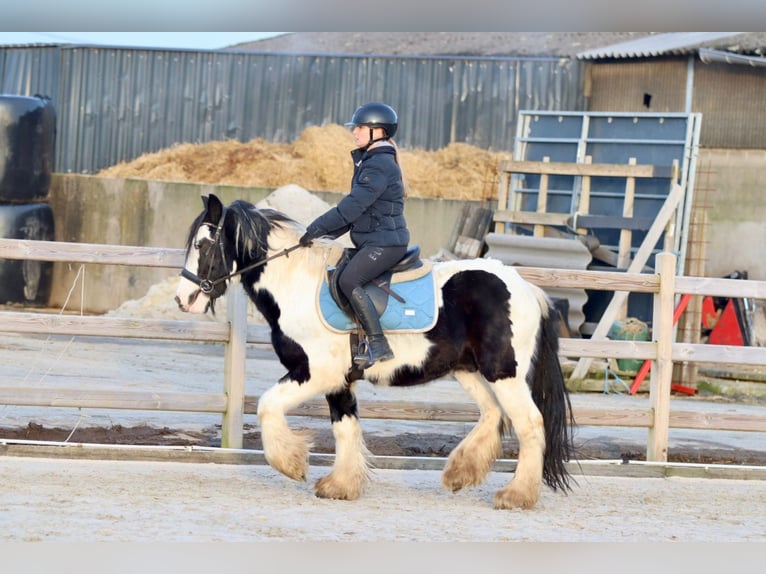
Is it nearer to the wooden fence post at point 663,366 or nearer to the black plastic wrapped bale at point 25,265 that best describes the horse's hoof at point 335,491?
the wooden fence post at point 663,366

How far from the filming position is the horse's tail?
6543 millimetres

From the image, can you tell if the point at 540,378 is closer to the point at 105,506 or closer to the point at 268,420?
the point at 268,420

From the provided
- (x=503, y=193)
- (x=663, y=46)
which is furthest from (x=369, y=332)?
(x=663, y=46)

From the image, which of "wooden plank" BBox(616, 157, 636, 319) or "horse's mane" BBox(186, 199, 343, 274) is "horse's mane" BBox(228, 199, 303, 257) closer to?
"horse's mane" BBox(186, 199, 343, 274)

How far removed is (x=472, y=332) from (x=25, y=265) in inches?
561

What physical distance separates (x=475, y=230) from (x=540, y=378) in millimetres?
11754

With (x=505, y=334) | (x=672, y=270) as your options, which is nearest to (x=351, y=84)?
(x=672, y=270)

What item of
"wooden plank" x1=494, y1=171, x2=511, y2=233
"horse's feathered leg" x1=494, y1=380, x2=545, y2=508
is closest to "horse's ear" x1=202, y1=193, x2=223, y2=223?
"horse's feathered leg" x1=494, y1=380, x2=545, y2=508

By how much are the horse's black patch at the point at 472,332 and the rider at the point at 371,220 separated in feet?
1.06

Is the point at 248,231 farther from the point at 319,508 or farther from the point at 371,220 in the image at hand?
the point at 319,508

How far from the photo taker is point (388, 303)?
6.34 metres

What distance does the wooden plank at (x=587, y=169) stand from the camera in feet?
53.4

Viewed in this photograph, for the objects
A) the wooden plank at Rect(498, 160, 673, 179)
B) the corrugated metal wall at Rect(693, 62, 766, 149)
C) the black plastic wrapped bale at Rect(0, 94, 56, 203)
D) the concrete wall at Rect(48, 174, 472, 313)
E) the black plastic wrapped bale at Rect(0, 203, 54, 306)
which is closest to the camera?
the wooden plank at Rect(498, 160, 673, 179)

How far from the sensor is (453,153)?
23.3 meters
